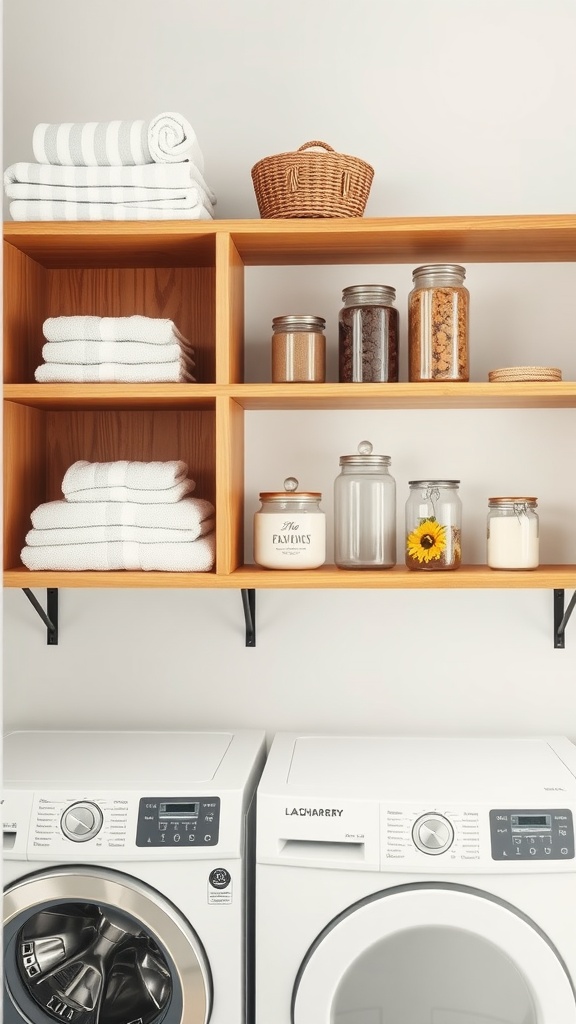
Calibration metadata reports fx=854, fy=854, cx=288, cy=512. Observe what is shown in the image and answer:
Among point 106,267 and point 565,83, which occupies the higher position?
point 565,83

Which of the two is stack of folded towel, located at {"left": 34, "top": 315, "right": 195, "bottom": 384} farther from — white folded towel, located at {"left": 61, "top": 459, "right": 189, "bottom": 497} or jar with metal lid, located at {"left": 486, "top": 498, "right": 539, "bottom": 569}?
jar with metal lid, located at {"left": 486, "top": 498, "right": 539, "bottom": 569}

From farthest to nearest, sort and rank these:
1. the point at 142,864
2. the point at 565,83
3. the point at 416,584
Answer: the point at 565,83
the point at 416,584
the point at 142,864

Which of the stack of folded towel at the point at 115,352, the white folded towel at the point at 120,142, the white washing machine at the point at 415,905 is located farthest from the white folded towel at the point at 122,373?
the white washing machine at the point at 415,905

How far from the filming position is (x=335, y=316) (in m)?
1.95

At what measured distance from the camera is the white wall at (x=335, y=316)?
76.2 inches

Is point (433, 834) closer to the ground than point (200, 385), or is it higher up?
closer to the ground

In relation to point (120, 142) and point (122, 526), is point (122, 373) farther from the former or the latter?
point (120, 142)

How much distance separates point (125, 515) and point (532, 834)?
95 centimetres

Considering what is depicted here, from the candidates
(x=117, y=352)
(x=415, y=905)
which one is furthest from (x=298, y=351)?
(x=415, y=905)

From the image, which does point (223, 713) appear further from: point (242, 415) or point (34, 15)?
point (34, 15)

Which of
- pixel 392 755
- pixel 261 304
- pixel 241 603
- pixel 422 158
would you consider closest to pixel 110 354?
pixel 261 304

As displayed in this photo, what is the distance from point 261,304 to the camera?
77.7 inches

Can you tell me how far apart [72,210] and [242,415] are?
55 cm

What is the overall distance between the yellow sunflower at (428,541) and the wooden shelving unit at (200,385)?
0.05 meters
